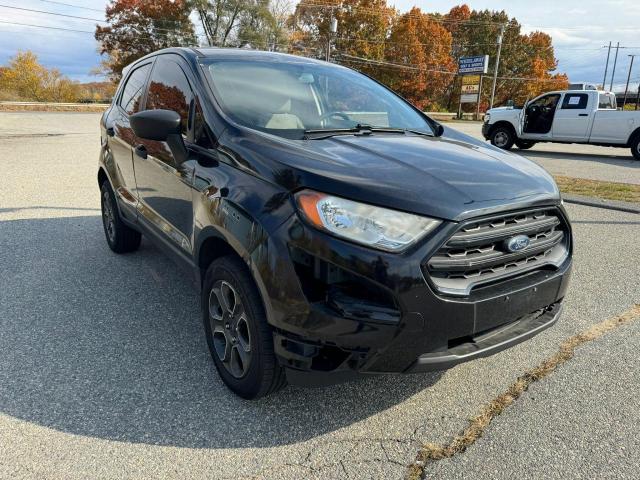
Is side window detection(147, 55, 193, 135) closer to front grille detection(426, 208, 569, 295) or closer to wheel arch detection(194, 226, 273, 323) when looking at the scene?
wheel arch detection(194, 226, 273, 323)

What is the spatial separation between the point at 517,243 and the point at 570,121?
14788 mm

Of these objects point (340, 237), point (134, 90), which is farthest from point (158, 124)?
point (134, 90)

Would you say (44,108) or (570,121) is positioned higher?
(570,121)

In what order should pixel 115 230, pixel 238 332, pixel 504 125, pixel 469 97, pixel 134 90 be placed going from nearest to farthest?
1. pixel 238 332
2. pixel 134 90
3. pixel 115 230
4. pixel 504 125
5. pixel 469 97

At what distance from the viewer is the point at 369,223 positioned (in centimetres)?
204

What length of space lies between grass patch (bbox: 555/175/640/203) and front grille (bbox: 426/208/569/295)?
645 cm

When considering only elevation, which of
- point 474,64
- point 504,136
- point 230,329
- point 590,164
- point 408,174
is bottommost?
point 230,329

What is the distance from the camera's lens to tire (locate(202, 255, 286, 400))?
2.29 meters

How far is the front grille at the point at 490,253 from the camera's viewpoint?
2068mm

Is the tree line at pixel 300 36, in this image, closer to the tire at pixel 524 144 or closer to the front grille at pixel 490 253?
the tire at pixel 524 144

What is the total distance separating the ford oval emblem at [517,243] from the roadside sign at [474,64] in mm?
45748

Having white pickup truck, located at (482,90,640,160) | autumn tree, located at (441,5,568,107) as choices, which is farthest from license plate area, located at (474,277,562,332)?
autumn tree, located at (441,5,568,107)

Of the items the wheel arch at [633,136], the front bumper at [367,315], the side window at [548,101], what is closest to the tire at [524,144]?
the side window at [548,101]

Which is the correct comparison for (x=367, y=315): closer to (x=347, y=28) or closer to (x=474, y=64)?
(x=474, y=64)
